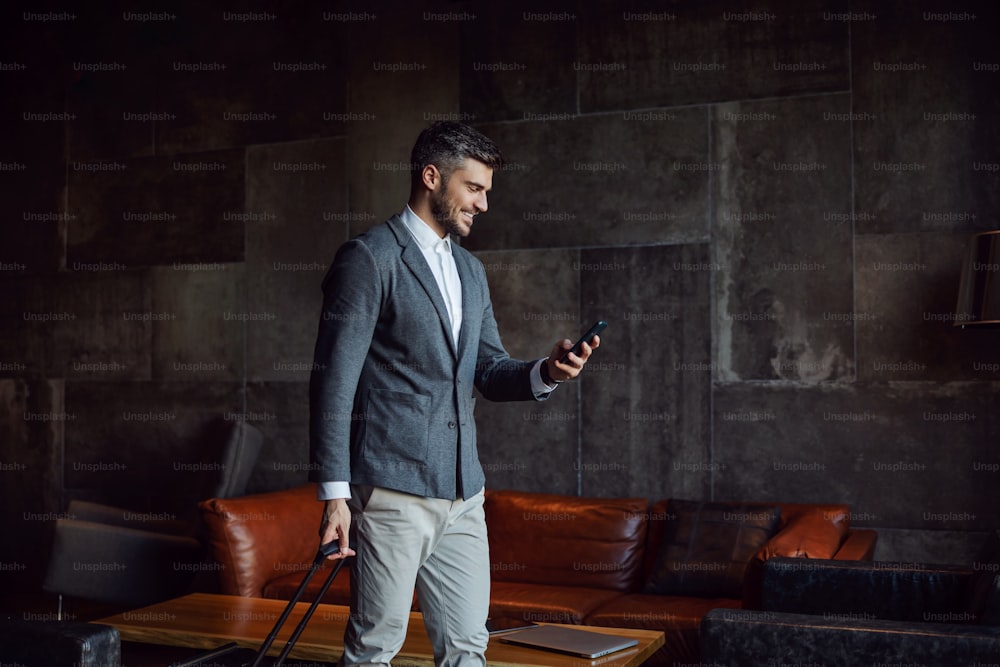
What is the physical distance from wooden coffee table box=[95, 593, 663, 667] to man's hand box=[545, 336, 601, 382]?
884 millimetres

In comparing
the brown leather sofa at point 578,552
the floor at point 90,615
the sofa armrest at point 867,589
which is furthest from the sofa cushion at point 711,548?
the floor at point 90,615

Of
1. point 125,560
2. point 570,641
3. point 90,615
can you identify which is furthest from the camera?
point 90,615

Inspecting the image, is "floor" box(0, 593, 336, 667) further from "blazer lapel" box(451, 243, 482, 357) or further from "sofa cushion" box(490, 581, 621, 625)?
"blazer lapel" box(451, 243, 482, 357)

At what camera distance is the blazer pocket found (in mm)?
2195

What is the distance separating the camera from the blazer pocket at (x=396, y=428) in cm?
220

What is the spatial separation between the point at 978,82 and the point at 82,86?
15.3 feet

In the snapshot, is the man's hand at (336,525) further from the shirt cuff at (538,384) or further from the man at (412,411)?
the shirt cuff at (538,384)

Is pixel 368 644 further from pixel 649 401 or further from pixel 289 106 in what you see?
pixel 289 106

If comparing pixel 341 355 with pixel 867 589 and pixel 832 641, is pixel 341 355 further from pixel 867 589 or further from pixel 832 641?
pixel 867 589

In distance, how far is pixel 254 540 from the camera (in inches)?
158

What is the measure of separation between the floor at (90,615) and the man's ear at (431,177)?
148 cm

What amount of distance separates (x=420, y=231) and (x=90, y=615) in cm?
370

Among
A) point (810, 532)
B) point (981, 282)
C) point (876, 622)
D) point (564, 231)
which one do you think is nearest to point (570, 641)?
point (876, 622)

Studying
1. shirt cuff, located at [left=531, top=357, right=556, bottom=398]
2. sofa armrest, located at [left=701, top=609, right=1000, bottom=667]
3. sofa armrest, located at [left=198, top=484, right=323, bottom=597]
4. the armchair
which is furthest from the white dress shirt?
the armchair
